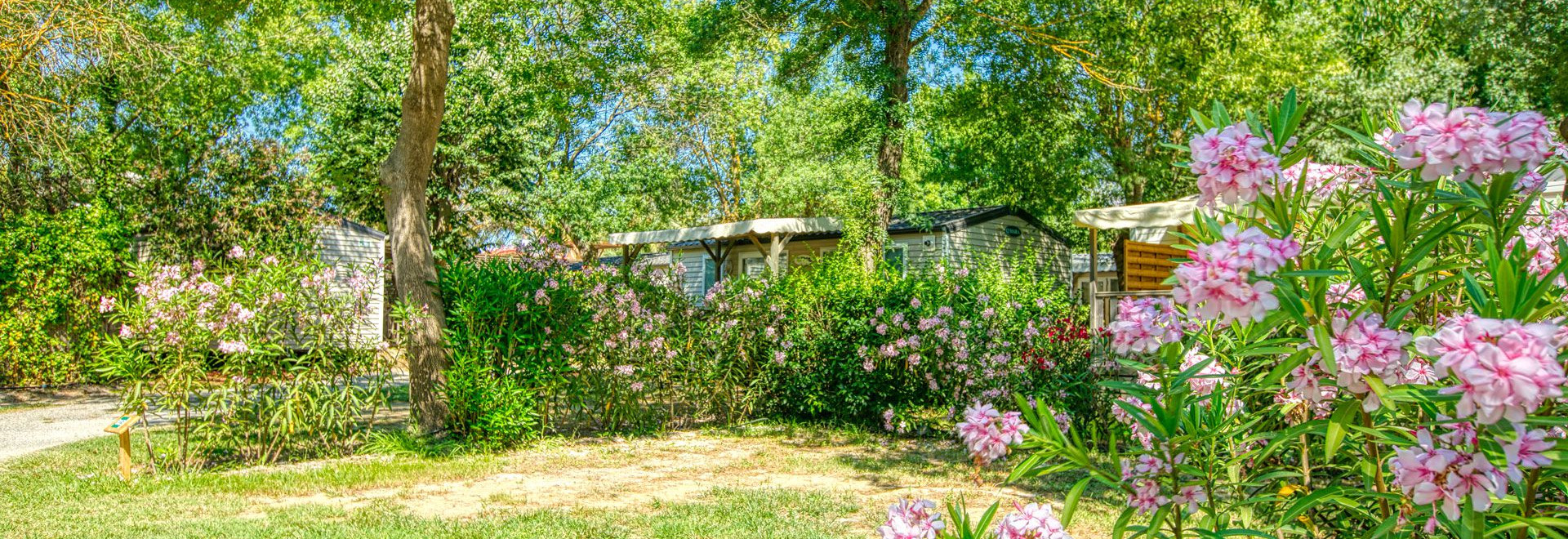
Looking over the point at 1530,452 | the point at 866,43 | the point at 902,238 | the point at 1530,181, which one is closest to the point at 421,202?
the point at 866,43

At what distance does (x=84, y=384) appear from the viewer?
14148 mm

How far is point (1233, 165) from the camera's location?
1.52 meters

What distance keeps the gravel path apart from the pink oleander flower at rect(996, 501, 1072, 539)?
9.13 m

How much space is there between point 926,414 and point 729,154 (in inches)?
750

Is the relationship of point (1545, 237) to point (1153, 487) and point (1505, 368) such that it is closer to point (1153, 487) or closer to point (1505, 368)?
point (1153, 487)

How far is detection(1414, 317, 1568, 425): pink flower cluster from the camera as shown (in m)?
1.05

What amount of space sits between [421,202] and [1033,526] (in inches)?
294

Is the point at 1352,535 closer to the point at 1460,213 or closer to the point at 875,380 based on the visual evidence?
the point at 1460,213

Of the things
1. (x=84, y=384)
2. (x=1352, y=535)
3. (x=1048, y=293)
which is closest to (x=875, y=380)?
(x=1048, y=293)

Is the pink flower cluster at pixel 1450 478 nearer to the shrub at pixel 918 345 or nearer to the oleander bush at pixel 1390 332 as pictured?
the oleander bush at pixel 1390 332

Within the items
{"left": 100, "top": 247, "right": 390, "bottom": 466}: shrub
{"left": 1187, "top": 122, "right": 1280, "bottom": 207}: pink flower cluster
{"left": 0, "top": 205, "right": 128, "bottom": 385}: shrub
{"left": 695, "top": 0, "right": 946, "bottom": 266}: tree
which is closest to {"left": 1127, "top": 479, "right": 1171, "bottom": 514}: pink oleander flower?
{"left": 1187, "top": 122, "right": 1280, "bottom": 207}: pink flower cluster

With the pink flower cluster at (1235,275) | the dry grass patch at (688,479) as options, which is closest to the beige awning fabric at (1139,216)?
the dry grass patch at (688,479)

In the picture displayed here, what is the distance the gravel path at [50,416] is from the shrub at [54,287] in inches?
16.6

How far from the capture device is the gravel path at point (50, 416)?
29.2 ft
